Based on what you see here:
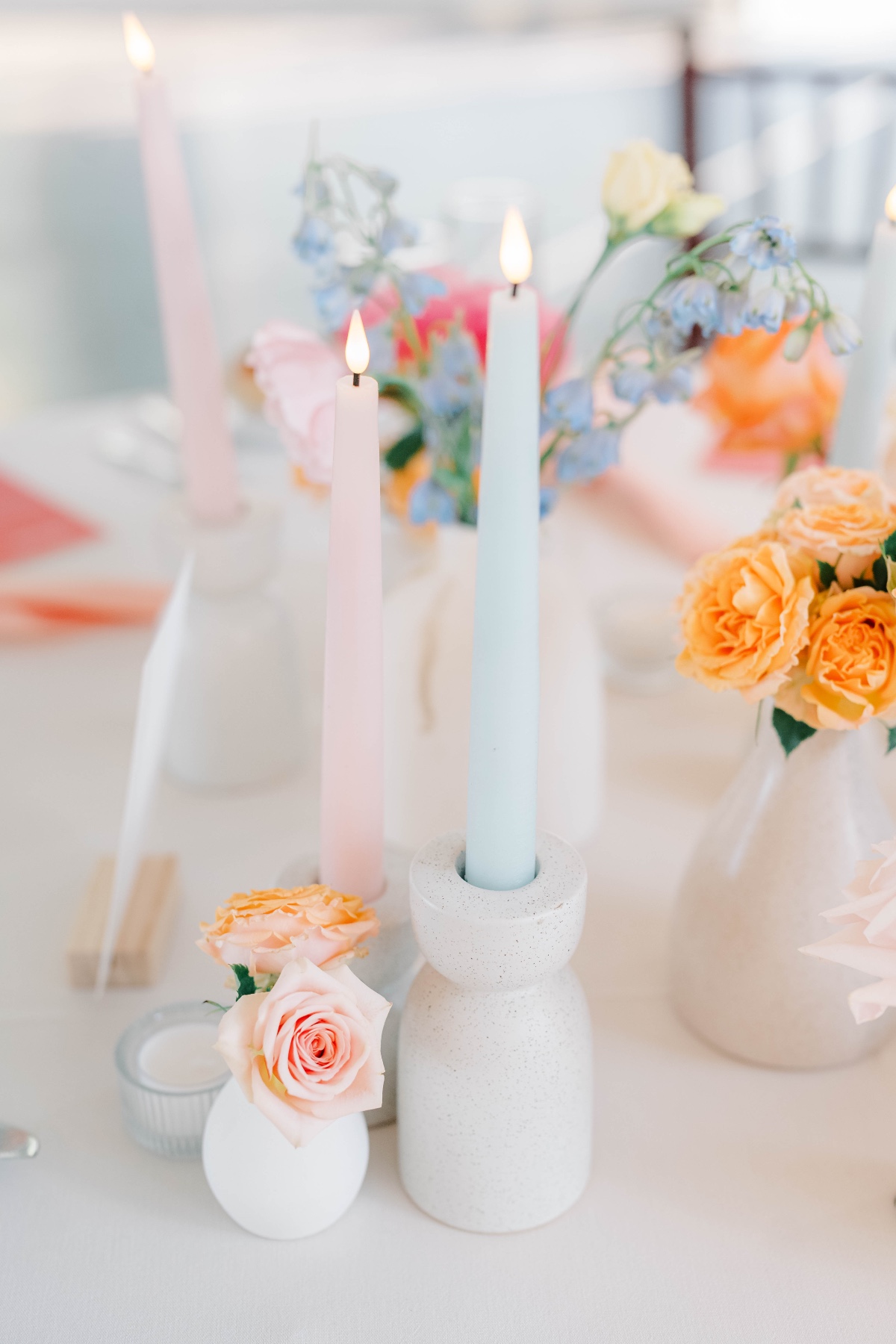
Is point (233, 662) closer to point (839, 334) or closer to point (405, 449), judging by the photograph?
point (405, 449)

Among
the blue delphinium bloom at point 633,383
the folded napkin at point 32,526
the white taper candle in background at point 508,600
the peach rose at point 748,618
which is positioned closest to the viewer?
the white taper candle in background at point 508,600

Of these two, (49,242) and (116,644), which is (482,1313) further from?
(49,242)

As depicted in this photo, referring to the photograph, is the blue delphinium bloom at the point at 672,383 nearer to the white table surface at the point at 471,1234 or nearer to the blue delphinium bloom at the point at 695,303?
the blue delphinium bloom at the point at 695,303

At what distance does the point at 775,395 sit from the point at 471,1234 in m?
0.55

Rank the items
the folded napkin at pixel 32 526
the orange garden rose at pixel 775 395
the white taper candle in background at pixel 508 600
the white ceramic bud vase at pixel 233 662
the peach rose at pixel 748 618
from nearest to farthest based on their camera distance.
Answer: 1. the white taper candle in background at pixel 508 600
2. the peach rose at pixel 748 618
3. the white ceramic bud vase at pixel 233 662
4. the orange garden rose at pixel 775 395
5. the folded napkin at pixel 32 526

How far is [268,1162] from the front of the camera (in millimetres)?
452

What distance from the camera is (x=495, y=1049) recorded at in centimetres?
45

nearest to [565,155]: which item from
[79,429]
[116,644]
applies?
[79,429]

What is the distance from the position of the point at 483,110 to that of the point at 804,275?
2649mm

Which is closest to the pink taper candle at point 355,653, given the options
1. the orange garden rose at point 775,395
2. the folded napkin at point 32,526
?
the orange garden rose at point 775,395

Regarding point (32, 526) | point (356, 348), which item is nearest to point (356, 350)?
point (356, 348)

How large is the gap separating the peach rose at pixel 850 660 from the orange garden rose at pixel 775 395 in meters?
0.35

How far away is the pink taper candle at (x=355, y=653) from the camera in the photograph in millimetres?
413

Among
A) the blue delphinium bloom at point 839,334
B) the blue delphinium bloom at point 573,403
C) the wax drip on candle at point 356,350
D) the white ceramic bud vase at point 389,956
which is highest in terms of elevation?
the wax drip on candle at point 356,350
